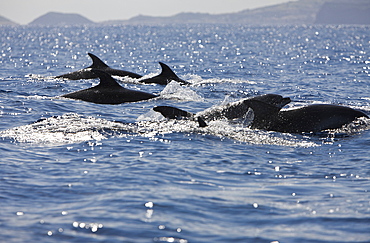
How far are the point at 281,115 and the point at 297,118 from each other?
0.39m

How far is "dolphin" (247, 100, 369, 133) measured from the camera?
13.1m

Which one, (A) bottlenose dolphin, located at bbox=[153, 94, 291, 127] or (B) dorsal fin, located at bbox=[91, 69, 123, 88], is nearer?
(A) bottlenose dolphin, located at bbox=[153, 94, 291, 127]

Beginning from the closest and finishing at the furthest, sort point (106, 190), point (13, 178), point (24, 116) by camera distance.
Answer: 1. point (106, 190)
2. point (13, 178)
3. point (24, 116)

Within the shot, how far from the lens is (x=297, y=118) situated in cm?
1337

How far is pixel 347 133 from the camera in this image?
522 inches

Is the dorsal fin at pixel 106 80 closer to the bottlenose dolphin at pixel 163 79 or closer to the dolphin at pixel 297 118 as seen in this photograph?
the bottlenose dolphin at pixel 163 79

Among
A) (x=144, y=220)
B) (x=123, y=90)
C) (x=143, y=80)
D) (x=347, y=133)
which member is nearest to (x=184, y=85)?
(x=143, y=80)

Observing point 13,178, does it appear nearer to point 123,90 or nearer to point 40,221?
point 40,221

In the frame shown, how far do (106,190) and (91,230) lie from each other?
5.60 feet

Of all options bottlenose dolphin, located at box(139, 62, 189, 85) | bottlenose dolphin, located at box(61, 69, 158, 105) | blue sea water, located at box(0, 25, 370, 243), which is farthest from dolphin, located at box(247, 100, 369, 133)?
bottlenose dolphin, located at box(139, 62, 189, 85)

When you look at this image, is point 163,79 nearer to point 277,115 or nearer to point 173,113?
point 173,113

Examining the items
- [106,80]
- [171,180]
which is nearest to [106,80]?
[106,80]

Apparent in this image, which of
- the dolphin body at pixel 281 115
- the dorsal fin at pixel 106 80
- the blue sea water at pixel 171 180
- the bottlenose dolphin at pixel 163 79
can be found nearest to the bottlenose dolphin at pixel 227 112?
the dolphin body at pixel 281 115

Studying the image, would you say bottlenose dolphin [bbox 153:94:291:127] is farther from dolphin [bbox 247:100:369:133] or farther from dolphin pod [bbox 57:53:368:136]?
dolphin [bbox 247:100:369:133]
